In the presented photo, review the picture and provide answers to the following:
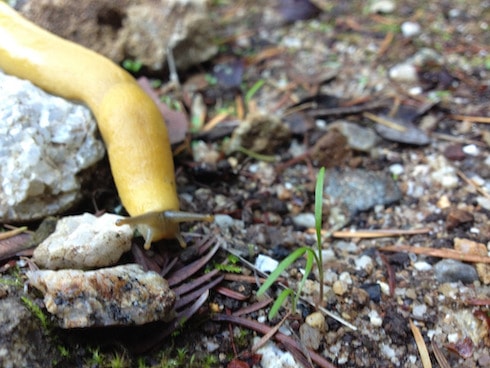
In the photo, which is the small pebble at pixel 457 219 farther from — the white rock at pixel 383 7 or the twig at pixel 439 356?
the white rock at pixel 383 7

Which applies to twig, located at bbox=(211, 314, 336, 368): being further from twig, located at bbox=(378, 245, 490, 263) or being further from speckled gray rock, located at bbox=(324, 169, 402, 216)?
speckled gray rock, located at bbox=(324, 169, 402, 216)

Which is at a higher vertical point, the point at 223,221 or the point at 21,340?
the point at 21,340

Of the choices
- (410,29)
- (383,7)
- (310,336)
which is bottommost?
Result: (310,336)

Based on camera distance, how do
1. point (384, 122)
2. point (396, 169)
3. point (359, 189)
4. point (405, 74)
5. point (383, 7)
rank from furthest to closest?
point (383, 7)
point (405, 74)
point (384, 122)
point (396, 169)
point (359, 189)

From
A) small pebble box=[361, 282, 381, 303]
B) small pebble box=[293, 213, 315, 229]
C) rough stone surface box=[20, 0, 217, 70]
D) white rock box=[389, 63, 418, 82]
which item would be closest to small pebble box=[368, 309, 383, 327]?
small pebble box=[361, 282, 381, 303]

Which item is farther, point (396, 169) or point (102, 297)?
point (396, 169)

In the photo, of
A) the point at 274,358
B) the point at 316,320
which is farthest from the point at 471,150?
the point at 274,358

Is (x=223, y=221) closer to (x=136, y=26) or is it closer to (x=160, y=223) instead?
(x=160, y=223)

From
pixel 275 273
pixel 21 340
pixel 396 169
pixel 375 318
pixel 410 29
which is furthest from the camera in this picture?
pixel 410 29
